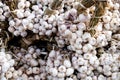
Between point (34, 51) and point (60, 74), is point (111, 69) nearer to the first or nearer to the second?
point (60, 74)

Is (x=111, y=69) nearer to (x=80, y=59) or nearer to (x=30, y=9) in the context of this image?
(x=80, y=59)

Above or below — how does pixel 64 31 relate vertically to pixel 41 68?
above

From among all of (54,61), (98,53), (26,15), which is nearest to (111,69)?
(98,53)

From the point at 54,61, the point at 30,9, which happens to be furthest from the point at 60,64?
the point at 30,9

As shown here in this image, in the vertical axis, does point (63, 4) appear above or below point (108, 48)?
above

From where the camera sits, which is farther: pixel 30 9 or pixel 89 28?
pixel 30 9

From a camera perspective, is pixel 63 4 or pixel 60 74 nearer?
pixel 60 74

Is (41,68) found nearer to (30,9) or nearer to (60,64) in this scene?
(60,64)

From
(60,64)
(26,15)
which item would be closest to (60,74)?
(60,64)
